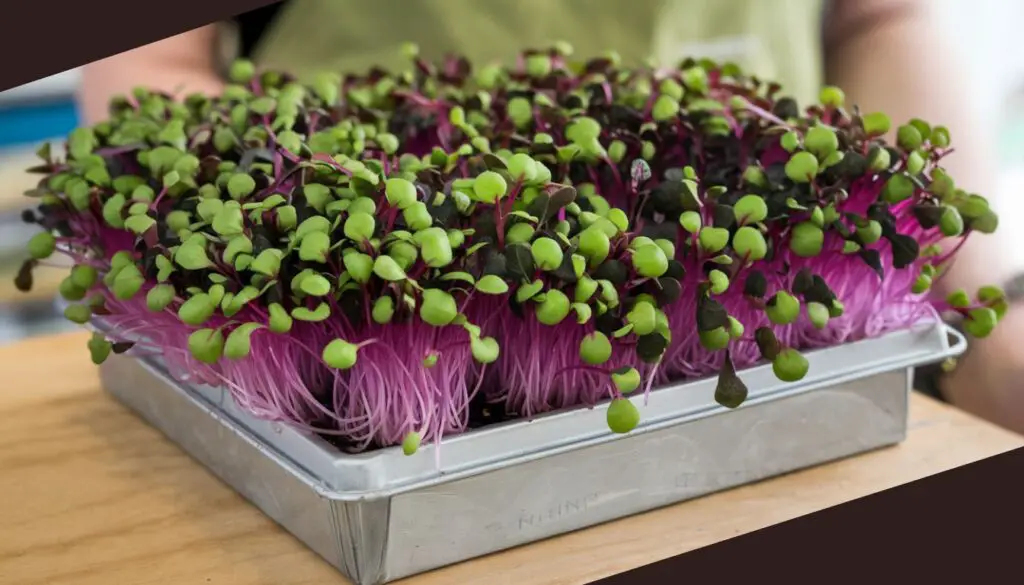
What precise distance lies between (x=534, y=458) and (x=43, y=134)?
194 centimetres

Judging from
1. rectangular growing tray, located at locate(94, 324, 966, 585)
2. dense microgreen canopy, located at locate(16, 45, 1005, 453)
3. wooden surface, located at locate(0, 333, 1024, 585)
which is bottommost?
wooden surface, located at locate(0, 333, 1024, 585)

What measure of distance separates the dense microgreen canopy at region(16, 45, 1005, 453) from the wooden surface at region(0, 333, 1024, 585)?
0.32 ft

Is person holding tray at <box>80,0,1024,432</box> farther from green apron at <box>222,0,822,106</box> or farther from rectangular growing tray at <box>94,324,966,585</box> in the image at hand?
rectangular growing tray at <box>94,324,966,585</box>

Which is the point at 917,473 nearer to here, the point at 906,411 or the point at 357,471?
the point at 906,411

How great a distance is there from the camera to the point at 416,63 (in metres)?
1.22

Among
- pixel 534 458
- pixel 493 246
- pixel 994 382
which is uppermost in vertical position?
pixel 493 246

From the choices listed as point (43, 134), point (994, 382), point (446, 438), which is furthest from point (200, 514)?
point (43, 134)

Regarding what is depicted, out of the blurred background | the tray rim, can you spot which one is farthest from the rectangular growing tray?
the blurred background

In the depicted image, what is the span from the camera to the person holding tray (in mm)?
1621

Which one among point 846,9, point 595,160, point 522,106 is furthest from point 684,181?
point 846,9

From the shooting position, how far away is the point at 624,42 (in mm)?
1705

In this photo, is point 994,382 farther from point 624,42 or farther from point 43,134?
point 43,134

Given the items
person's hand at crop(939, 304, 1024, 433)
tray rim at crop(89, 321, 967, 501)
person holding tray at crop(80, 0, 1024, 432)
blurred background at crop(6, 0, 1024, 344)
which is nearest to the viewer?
tray rim at crop(89, 321, 967, 501)

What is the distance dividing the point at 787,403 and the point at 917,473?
0.13 m
